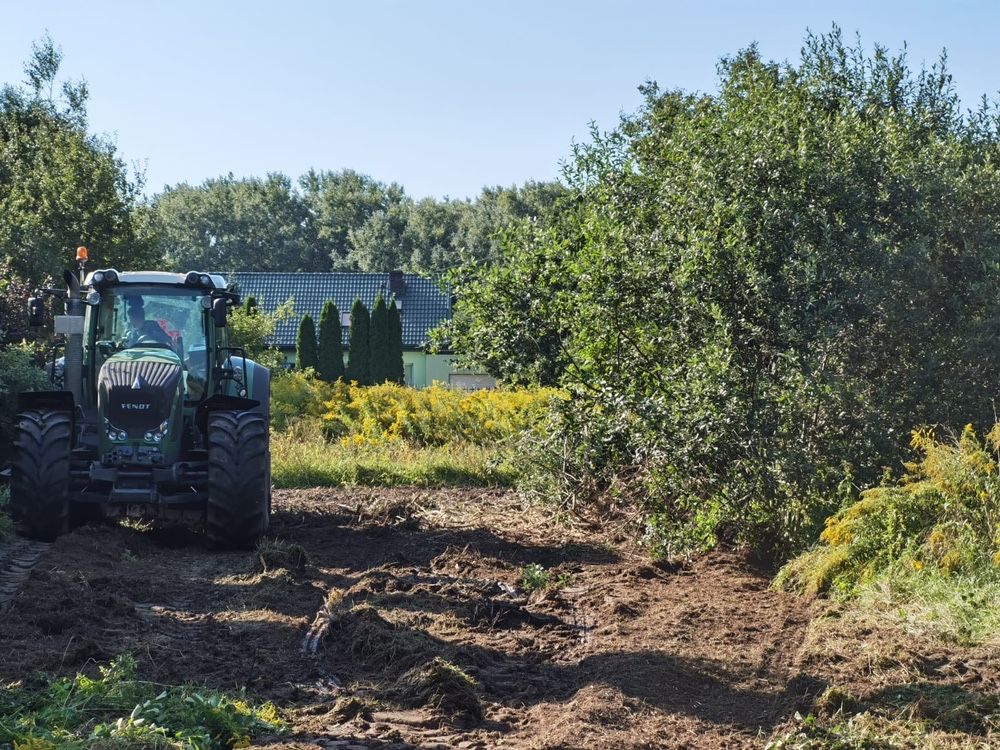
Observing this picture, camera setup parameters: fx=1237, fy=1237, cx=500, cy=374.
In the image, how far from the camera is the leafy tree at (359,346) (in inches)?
1752

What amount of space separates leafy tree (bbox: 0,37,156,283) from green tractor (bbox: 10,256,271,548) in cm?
1210

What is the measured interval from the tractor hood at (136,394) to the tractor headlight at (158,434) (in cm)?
3

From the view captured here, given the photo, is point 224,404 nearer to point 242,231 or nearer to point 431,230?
point 431,230

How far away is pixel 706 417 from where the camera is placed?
378 inches

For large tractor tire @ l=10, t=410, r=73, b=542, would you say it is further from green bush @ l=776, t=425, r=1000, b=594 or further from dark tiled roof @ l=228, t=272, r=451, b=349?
dark tiled roof @ l=228, t=272, r=451, b=349

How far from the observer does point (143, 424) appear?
11.7m

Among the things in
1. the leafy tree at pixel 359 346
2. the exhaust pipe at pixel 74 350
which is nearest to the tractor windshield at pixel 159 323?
the exhaust pipe at pixel 74 350

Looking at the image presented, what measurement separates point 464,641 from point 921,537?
130 inches

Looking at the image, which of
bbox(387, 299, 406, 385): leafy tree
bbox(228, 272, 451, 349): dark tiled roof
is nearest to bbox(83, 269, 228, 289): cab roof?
bbox(387, 299, 406, 385): leafy tree

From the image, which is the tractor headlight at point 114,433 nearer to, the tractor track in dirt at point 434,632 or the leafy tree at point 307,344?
the tractor track in dirt at point 434,632

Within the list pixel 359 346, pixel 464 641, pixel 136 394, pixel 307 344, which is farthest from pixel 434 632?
pixel 359 346

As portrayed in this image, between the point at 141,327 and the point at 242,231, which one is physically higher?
the point at 242,231

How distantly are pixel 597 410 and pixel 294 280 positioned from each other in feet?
152

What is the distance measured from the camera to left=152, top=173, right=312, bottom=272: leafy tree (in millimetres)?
89125
